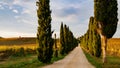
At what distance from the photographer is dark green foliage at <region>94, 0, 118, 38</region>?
31.0m

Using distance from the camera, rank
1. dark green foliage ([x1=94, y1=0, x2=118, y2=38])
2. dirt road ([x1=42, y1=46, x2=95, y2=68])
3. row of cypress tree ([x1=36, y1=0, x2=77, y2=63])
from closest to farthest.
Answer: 1. dirt road ([x1=42, y1=46, x2=95, y2=68])
2. dark green foliage ([x1=94, y1=0, x2=118, y2=38])
3. row of cypress tree ([x1=36, y1=0, x2=77, y2=63])

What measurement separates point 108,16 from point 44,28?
25.9 ft

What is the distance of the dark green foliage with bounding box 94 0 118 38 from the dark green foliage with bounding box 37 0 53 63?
644cm

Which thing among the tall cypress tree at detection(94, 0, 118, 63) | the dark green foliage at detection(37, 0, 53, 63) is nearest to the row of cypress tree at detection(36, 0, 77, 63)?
the dark green foliage at detection(37, 0, 53, 63)

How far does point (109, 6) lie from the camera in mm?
31016

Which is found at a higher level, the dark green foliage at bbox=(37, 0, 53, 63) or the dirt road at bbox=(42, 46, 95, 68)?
the dark green foliage at bbox=(37, 0, 53, 63)

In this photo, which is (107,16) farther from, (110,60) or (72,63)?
(110,60)

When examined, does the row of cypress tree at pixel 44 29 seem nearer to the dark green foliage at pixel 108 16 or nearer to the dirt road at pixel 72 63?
the dirt road at pixel 72 63

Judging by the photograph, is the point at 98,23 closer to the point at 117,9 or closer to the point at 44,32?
the point at 117,9

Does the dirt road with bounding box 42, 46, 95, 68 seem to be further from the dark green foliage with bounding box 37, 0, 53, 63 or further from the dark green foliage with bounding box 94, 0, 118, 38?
the dark green foliage with bounding box 94, 0, 118, 38

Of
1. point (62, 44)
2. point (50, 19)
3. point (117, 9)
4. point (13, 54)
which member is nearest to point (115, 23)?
point (117, 9)

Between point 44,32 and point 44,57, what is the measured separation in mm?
3070

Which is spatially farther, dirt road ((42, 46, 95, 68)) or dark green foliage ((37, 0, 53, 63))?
dark green foliage ((37, 0, 53, 63))

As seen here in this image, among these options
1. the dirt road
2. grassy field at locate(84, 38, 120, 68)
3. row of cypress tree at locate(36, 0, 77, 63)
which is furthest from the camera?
row of cypress tree at locate(36, 0, 77, 63)
